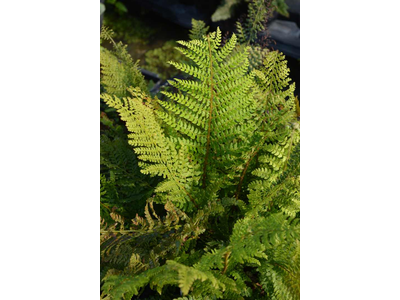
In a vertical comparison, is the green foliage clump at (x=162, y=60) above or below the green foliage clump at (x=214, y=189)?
above

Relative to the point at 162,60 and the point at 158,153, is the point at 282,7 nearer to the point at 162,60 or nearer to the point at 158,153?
the point at 162,60

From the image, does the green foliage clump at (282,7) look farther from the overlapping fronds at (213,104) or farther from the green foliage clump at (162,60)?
the overlapping fronds at (213,104)

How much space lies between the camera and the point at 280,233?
62cm

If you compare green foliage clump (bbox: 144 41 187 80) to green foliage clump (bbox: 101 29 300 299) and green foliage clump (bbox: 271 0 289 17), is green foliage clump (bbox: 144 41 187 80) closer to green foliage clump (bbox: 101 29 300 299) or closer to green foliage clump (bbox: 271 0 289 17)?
green foliage clump (bbox: 271 0 289 17)

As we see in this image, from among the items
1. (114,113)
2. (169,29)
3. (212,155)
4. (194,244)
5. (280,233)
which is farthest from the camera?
(169,29)

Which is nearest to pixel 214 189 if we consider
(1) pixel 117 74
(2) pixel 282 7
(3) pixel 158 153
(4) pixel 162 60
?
(3) pixel 158 153

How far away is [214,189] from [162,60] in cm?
150

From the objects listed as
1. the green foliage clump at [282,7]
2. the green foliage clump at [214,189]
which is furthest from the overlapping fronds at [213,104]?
the green foliage clump at [282,7]

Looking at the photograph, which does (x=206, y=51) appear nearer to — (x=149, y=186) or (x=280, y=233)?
(x=149, y=186)

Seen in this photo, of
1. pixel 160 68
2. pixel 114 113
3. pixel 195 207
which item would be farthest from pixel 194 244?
pixel 160 68

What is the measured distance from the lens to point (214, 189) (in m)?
0.88

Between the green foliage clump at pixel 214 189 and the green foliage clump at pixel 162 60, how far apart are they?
1.12m

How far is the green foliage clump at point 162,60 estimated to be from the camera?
84.7 inches
